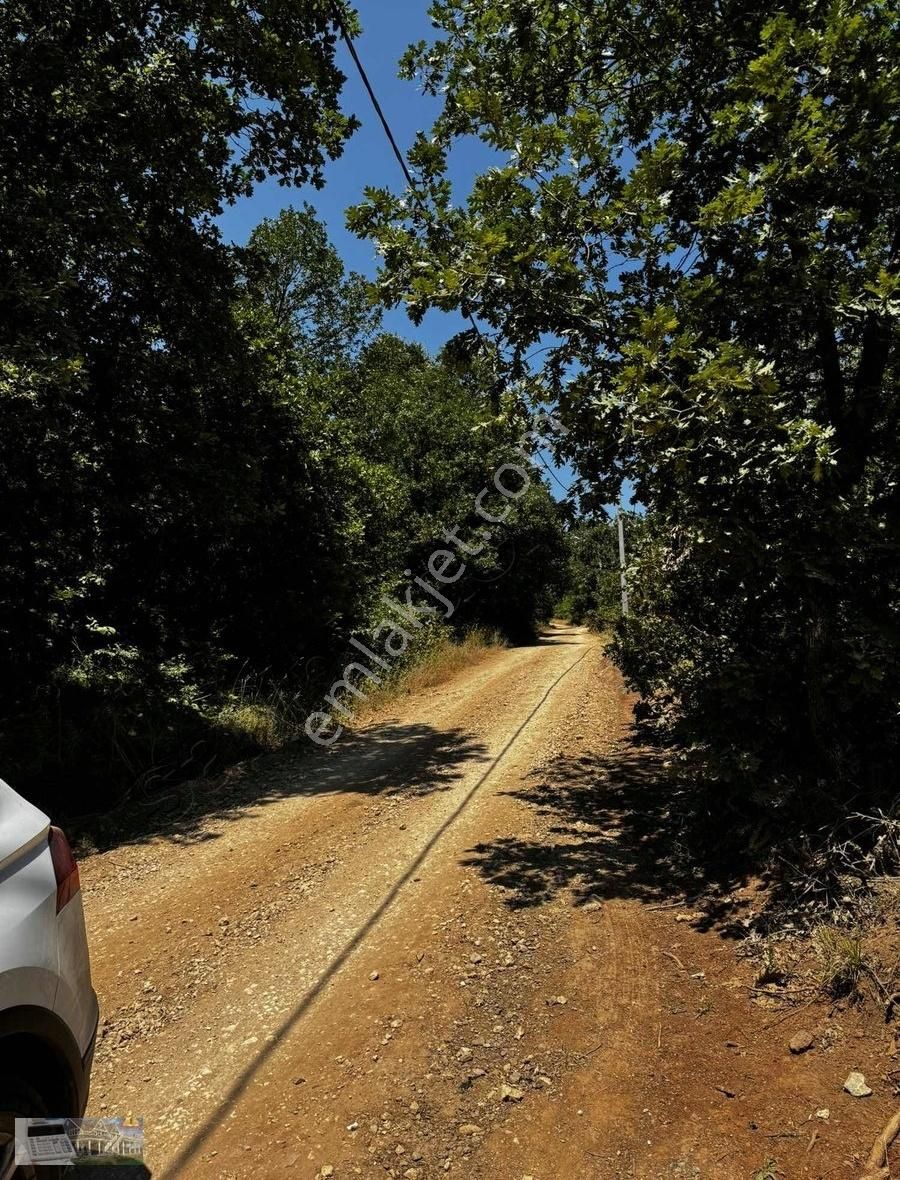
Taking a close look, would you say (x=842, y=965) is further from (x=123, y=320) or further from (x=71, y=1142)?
(x=123, y=320)

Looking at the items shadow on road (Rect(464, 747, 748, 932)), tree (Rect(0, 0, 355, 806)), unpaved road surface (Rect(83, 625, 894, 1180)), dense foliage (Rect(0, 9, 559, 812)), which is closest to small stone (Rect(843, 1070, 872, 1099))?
unpaved road surface (Rect(83, 625, 894, 1180))

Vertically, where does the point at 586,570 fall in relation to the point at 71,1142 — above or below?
above

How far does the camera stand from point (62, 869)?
2113 millimetres

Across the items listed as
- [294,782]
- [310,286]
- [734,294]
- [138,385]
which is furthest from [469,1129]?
[310,286]

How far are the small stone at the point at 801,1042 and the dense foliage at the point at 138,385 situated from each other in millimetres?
4189

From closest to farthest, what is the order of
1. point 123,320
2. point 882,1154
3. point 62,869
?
1. point 62,869
2. point 882,1154
3. point 123,320

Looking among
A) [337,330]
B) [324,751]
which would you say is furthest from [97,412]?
[337,330]

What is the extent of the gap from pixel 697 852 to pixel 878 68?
4.77m

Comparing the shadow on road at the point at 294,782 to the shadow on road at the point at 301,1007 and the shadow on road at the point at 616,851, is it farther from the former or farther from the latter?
the shadow on road at the point at 616,851

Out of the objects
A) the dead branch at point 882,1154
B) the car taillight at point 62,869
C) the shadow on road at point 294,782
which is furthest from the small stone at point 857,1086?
the shadow on road at point 294,782

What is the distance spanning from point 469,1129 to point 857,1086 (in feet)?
4.76

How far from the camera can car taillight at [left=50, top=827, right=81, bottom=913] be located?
2074 mm

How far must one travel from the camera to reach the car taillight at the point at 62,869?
2.07 metres

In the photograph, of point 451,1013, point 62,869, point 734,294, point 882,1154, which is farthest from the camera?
point 734,294
